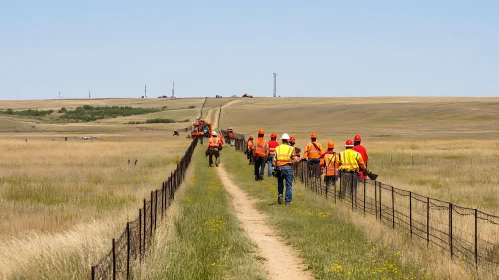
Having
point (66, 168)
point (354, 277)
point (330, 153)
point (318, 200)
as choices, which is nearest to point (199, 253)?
point (354, 277)

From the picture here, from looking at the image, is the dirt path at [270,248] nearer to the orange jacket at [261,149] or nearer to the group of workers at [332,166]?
the group of workers at [332,166]

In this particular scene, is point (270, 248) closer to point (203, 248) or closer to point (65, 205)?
point (203, 248)

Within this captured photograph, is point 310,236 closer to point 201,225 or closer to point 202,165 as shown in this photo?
point 201,225

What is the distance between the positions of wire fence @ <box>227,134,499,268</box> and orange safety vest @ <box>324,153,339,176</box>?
1.06 feet

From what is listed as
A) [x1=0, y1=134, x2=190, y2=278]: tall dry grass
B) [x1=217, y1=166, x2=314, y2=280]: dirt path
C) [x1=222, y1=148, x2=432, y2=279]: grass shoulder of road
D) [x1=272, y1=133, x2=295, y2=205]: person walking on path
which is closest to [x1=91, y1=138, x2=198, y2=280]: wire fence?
[x1=0, y1=134, x2=190, y2=278]: tall dry grass

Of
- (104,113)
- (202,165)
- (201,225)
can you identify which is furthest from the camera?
(104,113)

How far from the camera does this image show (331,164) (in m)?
20.1

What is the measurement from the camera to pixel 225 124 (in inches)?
4341

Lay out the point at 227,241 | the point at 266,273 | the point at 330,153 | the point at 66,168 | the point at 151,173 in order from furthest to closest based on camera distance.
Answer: the point at 66,168
the point at 151,173
the point at 330,153
the point at 227,241
the point at 266,273

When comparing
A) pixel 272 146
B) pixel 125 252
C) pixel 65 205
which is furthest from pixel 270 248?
pixel 272 146

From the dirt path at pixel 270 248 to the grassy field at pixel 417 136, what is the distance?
18.6ft

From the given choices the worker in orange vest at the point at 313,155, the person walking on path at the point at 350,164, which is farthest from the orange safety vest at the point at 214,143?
the person walking on path at the point at 350,164

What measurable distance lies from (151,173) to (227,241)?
59.4 feet

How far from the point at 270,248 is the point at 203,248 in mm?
1527
